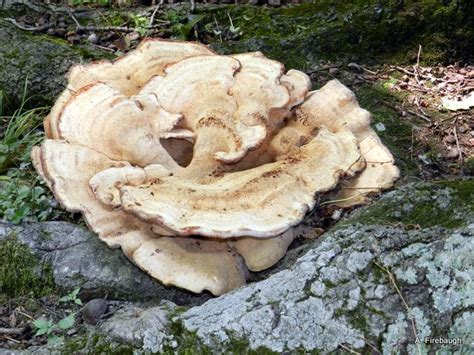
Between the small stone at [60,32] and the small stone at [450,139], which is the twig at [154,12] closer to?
the small stone at [60,32]

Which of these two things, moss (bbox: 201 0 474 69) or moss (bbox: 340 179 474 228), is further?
moss (bbox: 201 0 474 69)

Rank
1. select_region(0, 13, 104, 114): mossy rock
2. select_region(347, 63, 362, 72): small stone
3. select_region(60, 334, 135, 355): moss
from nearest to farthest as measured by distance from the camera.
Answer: select_region(60, 334, 135, 355): moss, select_region(0, 13, 104, 114): mossy rock, select_region(347, 63, 362, 72): small stone

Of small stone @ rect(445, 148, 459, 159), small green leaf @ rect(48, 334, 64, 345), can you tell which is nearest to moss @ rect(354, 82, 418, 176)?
small stone @ rect(445, 148, 459, 159)

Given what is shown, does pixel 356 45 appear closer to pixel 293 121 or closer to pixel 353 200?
pixel 293 121

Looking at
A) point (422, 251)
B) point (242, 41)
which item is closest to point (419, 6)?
point (242, 41)

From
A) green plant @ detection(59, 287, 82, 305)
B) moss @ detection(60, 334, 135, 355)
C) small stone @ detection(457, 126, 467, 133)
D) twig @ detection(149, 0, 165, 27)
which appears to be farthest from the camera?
twig @ detection(149, 0, 165, 27)

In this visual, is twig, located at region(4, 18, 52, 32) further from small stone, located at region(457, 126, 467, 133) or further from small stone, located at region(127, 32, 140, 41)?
small stone, located at region(457, 126, 467, 133)
